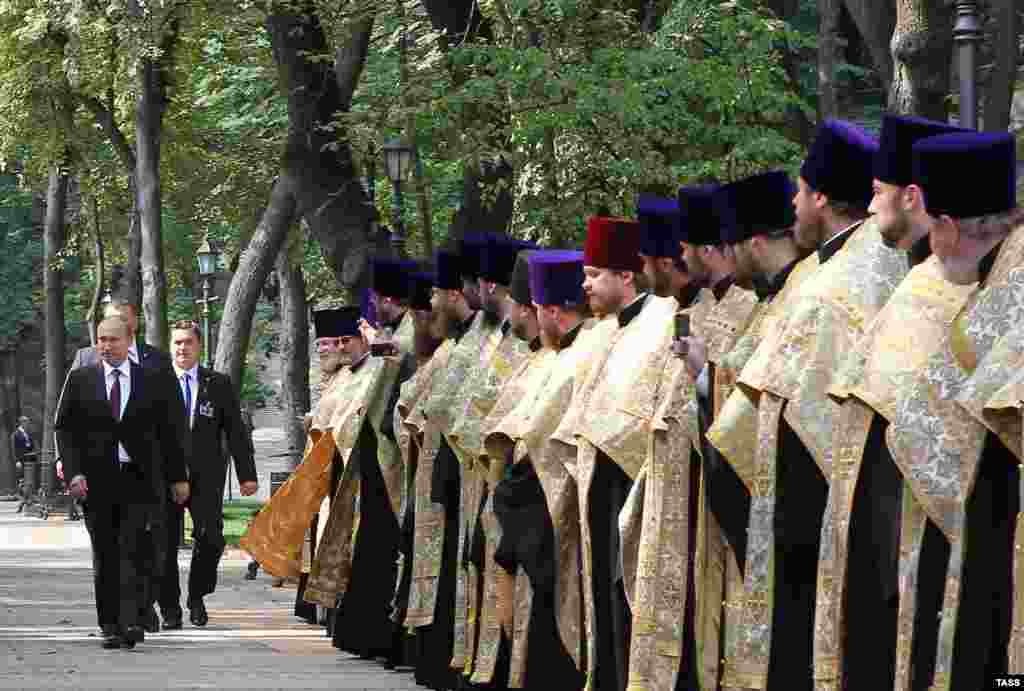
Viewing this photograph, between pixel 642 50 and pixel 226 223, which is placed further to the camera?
pixel 226 223

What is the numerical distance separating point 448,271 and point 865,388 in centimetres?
652

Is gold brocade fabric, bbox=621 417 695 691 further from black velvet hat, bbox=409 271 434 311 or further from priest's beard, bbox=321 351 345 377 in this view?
priest's beard, bbox=321 351 345 377

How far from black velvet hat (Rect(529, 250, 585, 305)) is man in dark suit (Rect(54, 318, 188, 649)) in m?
4.88

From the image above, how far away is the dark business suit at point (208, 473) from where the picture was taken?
18.8 metres

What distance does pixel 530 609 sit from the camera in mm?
12578

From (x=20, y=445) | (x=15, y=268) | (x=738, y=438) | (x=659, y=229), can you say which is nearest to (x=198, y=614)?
(x=659, y=229)

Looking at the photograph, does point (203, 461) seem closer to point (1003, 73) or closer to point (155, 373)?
point (155, 373)

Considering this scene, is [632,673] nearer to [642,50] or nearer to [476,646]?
[476,646]

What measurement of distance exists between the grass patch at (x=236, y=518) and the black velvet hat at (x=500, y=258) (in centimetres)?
1468

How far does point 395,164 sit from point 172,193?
58.0 ft

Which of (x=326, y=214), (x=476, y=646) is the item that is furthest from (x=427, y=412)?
(x=326, y=214)

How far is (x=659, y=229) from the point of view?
10781mm

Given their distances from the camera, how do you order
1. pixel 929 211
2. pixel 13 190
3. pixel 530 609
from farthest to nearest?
1. pixel 13 190
2. pixel 530 609
3. pixel 929 211

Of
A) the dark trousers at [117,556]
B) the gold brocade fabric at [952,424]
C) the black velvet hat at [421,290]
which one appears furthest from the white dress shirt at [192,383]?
the gold brocade fabric at [952,424]
